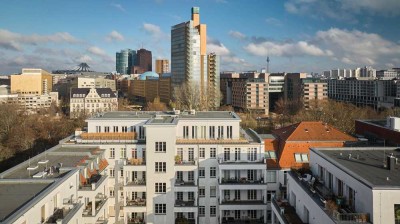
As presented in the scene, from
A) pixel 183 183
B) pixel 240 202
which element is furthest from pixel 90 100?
pixel 240 202

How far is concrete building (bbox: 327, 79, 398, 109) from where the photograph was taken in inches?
5226

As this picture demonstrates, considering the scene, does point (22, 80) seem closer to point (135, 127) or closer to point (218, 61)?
point (218, 61)

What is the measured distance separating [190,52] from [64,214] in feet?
348

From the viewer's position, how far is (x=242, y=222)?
1314 inches

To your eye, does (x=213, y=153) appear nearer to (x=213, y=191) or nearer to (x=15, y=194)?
(x=213, y=191)

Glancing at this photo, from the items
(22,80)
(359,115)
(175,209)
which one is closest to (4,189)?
(175,209)

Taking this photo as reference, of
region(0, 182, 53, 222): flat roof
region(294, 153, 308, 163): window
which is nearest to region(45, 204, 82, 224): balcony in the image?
region(0, 182, 53, 222): flat roof

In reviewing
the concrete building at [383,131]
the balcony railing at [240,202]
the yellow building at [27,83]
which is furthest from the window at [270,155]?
the yellow building at [27,83]

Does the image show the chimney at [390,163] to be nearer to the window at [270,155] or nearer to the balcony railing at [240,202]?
the balcony railing at [240,202]

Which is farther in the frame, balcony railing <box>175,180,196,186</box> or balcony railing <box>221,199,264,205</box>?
balcony railing <box>175,180,196,186</box>

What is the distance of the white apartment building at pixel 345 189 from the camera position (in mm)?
16500

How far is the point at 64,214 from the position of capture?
21422 mm

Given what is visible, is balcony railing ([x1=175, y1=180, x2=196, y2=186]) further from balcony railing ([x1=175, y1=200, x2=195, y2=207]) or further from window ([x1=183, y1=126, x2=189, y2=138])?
window ([x1=183, y1=126, x2=189, y2=138])

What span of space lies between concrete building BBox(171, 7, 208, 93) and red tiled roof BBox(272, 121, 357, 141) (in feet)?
268
